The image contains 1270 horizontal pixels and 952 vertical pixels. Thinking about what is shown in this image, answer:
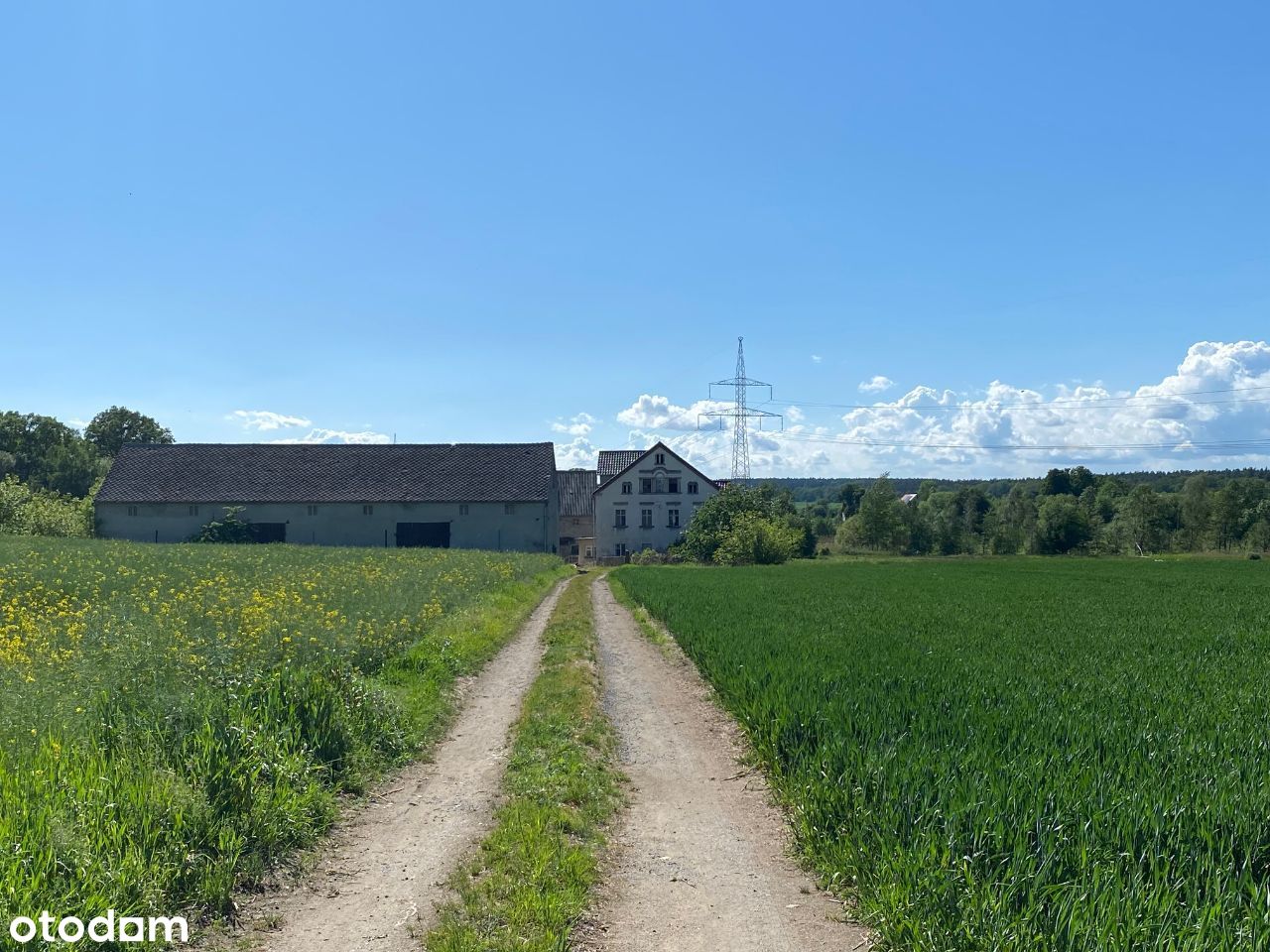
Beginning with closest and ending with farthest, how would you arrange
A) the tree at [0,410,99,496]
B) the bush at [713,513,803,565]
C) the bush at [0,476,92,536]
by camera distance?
the bush at [0,476,92,536] < the bush at [713,513,803,565] < the tree at [0,410,99,496]

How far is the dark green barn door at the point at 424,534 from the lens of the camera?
184 ft

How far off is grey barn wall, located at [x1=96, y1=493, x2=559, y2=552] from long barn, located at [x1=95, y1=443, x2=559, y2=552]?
64 millimetres

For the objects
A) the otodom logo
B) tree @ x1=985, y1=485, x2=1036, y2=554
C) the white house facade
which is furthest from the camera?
tree @ x1=985, y1=485, x2=1036, y2=554

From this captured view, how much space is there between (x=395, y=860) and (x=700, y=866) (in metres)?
2.38

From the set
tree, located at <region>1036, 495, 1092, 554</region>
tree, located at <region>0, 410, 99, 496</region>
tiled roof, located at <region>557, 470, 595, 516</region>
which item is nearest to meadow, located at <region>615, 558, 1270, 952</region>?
tiled roof, located at <region>557, 470, 595, 516</region>

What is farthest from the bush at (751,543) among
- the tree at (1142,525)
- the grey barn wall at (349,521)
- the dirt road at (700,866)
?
the dirt road at (700,866)

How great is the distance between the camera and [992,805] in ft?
18.3

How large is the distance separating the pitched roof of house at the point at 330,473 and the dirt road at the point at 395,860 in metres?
47.3

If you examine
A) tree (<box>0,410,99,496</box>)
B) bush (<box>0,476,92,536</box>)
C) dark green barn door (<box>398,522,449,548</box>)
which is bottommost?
dark green barn door (<box>398,522,449,548</box>)

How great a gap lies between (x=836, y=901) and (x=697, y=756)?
4.32m

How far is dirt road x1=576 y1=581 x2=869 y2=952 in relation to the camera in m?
5.53

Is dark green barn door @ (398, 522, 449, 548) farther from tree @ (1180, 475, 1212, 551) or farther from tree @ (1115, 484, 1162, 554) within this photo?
tree @ (1180, 475, 1212, 551)

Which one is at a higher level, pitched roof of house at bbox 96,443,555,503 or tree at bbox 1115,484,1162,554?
pitched roof of house at bbox 96,443,555,503

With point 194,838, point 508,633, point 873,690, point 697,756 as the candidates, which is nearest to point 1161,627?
point 873,690
